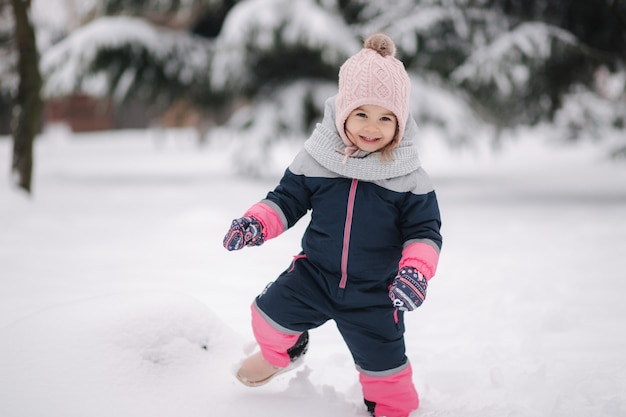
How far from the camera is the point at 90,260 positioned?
3566mm

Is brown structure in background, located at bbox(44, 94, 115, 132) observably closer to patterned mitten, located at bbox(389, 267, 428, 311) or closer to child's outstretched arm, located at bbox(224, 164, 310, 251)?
child's outstretched arm, located at bbox(224, 164, 310, 251)

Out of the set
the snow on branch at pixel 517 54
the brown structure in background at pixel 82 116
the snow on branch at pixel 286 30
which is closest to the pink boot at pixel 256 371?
the snow on branch at pixel 517 54

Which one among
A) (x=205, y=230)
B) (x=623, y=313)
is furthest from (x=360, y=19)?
(x=623, y=313)

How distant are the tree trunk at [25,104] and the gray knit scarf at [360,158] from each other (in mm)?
4665

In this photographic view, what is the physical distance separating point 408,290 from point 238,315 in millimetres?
1305

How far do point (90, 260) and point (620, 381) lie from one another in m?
3.04

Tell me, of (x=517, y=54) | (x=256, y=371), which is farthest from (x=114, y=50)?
(x=256, y=371)

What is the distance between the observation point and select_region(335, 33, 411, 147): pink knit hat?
1.62 meters

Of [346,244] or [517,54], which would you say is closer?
[346,244]

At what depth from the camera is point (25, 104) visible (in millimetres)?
5398

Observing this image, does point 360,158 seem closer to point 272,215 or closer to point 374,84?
point 374,84

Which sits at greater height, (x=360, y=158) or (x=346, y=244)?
(x=360, y=158)

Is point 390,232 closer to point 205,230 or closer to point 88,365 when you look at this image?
point 88,365

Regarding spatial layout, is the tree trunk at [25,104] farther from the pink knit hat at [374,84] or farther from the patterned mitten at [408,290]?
the patterned mitten at [408,290]
